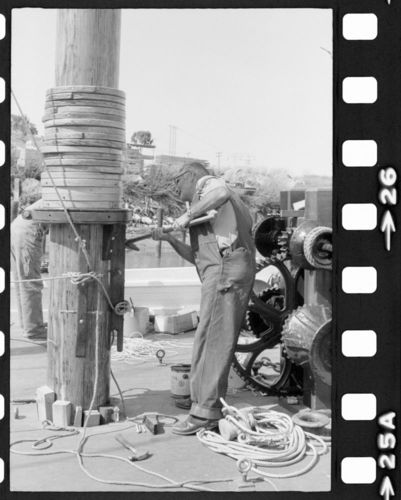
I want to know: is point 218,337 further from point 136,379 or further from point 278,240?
point 136,379

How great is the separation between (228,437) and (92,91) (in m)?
2.52

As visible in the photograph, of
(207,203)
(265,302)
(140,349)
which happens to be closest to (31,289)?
(140,349)

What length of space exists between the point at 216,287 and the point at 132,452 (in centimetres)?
122

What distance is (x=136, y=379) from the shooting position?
21.5ft

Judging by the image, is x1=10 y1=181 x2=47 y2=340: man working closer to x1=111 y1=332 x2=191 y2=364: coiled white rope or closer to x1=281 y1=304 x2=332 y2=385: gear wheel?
x1=111 y1=332 x2=191 y2=364: coiled white rope

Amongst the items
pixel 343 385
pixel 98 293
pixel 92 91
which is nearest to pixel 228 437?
pixel 98 293

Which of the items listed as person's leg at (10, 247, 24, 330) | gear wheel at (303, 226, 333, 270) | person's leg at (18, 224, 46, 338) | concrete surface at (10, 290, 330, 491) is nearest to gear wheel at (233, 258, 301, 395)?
concrete surface at (10, 290, 330, 491)

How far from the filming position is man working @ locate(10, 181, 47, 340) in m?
8.17

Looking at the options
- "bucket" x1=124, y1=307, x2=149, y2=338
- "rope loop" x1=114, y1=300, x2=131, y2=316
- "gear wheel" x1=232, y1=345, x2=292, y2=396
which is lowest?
"gear wheel" x1=232, y1=345, x2=292, y2=396

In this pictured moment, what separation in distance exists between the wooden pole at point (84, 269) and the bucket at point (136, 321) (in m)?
3.25

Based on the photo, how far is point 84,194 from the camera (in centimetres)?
505

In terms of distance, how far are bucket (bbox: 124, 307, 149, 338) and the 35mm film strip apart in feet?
17.2

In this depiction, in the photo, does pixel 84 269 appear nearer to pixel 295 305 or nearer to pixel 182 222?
pixel 182 222
